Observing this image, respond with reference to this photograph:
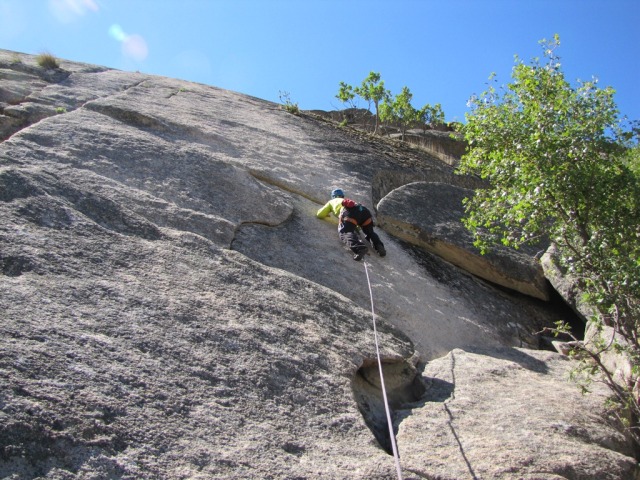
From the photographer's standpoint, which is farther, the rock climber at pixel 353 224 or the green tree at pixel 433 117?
the green tree at pixel 433 117

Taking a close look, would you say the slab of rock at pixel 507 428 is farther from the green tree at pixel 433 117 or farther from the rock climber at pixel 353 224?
the green tree at pixel 433 117

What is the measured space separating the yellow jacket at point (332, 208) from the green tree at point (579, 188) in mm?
2268

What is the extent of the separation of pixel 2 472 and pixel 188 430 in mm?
1234

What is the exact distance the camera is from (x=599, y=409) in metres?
6.04

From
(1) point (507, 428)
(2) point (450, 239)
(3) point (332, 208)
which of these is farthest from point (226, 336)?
(2) point (450, 239)

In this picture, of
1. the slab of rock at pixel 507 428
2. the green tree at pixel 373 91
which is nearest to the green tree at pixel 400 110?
the green tree at pixel 373 91

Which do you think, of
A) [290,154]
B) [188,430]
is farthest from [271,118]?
[188,430]

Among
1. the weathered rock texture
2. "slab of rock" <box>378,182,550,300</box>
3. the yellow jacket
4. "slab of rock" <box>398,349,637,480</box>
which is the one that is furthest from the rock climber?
"slab of rock" <box>398,349,637,480</box>

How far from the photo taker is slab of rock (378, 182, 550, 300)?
9727 millimetres

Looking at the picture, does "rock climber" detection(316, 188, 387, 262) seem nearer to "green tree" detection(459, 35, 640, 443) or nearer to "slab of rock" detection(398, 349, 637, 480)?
"green tree" detection(459, 35, 640, 443)

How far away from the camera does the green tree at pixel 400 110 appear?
2083cm

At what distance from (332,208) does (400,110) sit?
13.0 m

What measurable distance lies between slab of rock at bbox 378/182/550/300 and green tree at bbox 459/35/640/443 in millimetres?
1568

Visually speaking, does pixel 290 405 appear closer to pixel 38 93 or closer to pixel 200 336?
pixel 200 336
